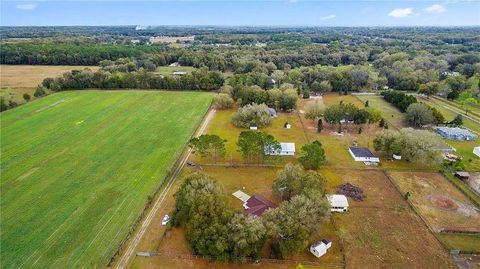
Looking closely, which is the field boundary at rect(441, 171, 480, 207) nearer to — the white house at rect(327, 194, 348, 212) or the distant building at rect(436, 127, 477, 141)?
the white house at rect(327, 194, 348, 212)

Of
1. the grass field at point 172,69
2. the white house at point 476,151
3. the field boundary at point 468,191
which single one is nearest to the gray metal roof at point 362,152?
the field boundary at point 468,191

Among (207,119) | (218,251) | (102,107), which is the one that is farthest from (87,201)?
(102,107)

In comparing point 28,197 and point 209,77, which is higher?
point 209,77

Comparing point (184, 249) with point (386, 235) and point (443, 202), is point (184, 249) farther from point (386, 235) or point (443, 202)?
point (443, 202)

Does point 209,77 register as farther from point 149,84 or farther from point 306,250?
point 306,250

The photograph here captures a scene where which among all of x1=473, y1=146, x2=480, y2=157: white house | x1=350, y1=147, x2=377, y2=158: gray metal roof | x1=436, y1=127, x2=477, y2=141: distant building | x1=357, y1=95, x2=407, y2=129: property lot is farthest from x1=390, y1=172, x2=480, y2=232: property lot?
x1=357, y1=95, x2=407, y2=129: property lot

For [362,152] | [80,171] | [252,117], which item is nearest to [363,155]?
[362,152]

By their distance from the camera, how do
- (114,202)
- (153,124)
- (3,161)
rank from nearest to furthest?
(114,202), (3,161), (153,124)

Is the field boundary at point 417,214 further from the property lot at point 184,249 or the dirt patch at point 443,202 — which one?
the property lot at point 184,249
